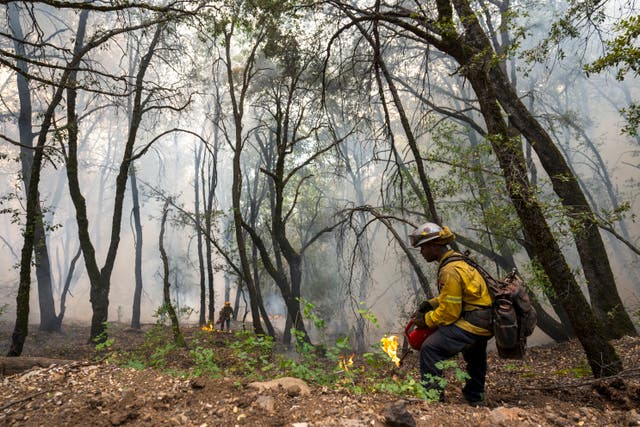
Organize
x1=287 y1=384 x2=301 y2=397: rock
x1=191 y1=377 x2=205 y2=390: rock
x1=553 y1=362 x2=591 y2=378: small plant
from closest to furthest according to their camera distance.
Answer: x1=287 y1=384 x2=301 y2=397: rock
x1=191 y1=377 x2=205 y2=390: rock
x1=553 y1=362 x2=591 y2=378: small plant

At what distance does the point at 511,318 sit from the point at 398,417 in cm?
158

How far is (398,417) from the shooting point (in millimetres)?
2422

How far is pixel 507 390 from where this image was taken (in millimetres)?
4324

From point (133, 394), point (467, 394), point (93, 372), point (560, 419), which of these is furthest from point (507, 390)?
point (93, 372)

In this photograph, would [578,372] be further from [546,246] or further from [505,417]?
[505,417]

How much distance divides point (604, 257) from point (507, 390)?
3160 millimetres

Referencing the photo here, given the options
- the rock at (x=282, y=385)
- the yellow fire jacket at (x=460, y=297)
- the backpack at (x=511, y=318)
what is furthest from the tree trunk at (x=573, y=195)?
the rock at (x=282, y=385)

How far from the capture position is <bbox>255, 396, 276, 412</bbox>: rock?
2754 millimetres

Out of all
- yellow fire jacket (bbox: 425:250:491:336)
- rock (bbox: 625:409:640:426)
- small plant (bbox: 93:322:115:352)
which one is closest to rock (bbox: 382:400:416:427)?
yellow fire jacket (bbox: 425:250:491:336)

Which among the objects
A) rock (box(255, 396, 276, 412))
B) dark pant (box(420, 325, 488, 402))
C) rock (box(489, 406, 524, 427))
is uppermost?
dark pant (box(420, 325, 488, 402))

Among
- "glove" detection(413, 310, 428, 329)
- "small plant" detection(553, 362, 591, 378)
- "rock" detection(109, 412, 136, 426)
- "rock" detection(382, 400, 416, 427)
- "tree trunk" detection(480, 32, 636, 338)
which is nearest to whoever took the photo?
"rock" detection(382, 400, 416, 427)

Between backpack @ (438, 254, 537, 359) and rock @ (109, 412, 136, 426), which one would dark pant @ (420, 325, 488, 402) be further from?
rock @ (109, 412, 136, 426)

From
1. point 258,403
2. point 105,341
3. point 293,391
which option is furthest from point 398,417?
point 105,341

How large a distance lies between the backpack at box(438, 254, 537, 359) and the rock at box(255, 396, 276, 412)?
2109mm
